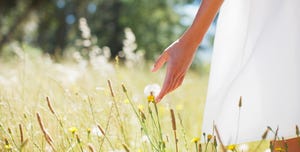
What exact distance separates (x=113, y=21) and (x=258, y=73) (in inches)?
811

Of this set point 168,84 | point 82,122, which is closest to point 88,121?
point 82,122

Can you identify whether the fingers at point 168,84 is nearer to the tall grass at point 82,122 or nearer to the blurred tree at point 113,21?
the tall grass at point 82,122

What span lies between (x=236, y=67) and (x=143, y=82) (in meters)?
3.50

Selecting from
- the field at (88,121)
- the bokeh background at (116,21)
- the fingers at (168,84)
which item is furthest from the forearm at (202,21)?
the bokeh background at (116,21)

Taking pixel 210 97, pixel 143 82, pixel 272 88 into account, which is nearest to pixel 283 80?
pixel 272 88

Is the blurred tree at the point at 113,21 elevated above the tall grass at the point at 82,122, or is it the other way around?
the blurred tree at the point at 113,21

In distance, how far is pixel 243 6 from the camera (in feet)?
5.61

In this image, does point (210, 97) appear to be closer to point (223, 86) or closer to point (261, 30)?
point (223, 86)

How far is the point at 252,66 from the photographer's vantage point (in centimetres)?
166

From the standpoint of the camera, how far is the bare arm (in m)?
1.46

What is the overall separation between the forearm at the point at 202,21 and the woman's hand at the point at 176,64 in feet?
0.07

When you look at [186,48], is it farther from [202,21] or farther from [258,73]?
[258,73]

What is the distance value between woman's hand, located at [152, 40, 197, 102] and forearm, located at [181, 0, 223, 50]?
20mm

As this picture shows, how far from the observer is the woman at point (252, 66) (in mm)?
1502
